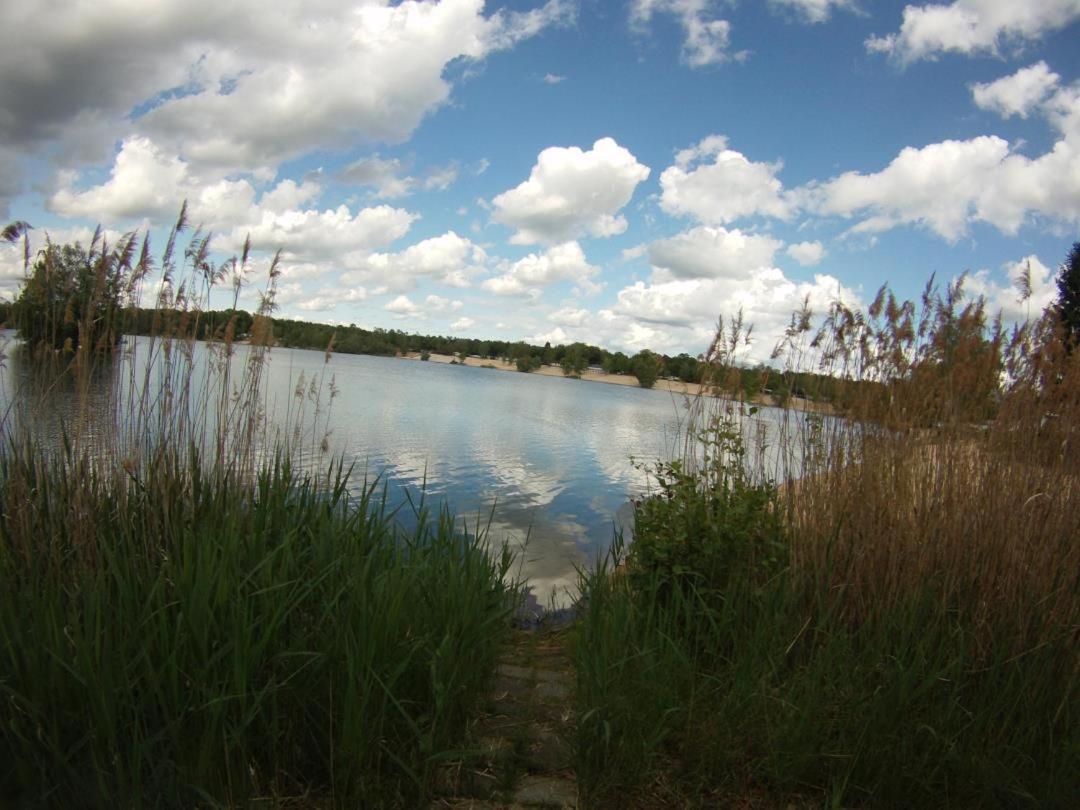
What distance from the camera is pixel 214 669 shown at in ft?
8.14

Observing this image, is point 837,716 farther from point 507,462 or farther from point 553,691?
point 507,462

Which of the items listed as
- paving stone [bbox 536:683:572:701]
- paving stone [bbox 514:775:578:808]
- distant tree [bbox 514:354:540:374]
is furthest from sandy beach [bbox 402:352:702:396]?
paving stone [bbox 514:775:578:808]

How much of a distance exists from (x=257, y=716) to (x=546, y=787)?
3.91 ft

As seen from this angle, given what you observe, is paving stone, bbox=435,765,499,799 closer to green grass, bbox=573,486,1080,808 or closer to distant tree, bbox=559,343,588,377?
green grass, bbox=573,486,1080,808

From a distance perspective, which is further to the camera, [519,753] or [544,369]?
[544,369]

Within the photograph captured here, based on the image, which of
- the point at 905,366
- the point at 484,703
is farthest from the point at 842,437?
the point at 484,703

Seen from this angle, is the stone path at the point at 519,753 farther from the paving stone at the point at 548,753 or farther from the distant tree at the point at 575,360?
the distant tree at the point at 575,360

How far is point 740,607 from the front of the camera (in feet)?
11.6

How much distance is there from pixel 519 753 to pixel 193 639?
4.71ft

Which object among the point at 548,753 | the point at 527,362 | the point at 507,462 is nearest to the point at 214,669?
the point at 548,753

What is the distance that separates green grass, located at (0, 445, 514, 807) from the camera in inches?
89.3

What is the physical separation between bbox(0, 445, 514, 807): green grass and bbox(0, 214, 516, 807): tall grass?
0.01 meters

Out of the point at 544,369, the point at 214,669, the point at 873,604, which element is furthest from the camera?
the point at 544,369

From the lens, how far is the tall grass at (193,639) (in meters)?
2.29
